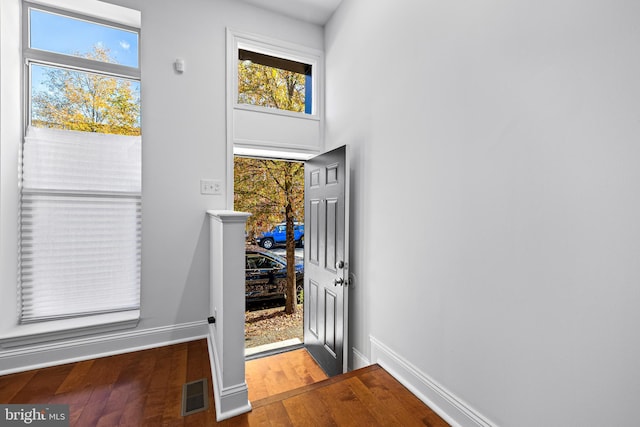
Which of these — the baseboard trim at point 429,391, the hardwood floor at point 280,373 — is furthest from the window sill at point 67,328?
the baseboard trim at point 429,391

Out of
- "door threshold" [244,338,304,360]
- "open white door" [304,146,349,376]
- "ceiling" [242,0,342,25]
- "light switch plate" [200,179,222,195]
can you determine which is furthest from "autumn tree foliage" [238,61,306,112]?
"door threshold" [244,338,304,360]

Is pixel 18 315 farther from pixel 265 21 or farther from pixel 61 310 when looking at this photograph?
pixel 265 21

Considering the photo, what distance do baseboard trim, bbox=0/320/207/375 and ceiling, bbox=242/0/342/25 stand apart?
300 centimetres

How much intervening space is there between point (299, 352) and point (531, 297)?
2.33 meters

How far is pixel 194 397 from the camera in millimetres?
1692

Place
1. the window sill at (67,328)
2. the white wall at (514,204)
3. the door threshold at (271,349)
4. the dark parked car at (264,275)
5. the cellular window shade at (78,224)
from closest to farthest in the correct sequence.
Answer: the white wall at (514,204) → the window sill at (67,328) → the cellular window shade at (78,224) → the door threshold at (271,349) → the dark parked car at (264,275)

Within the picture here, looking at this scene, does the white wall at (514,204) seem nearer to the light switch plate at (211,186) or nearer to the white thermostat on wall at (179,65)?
the light switch plate at (211,186)

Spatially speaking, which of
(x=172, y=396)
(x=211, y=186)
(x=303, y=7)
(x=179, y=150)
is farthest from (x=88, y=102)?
(x=172, y=396)

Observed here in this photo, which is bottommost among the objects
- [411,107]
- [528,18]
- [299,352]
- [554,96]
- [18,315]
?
[299,352]

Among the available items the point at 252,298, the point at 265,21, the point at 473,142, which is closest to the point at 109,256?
the point at 252,298

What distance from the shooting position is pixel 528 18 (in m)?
1.19

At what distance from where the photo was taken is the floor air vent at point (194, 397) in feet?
5.23

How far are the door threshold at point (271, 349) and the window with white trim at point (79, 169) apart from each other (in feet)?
3.89

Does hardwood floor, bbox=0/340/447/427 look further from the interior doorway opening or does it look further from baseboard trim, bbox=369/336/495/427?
the interior doorway opening
